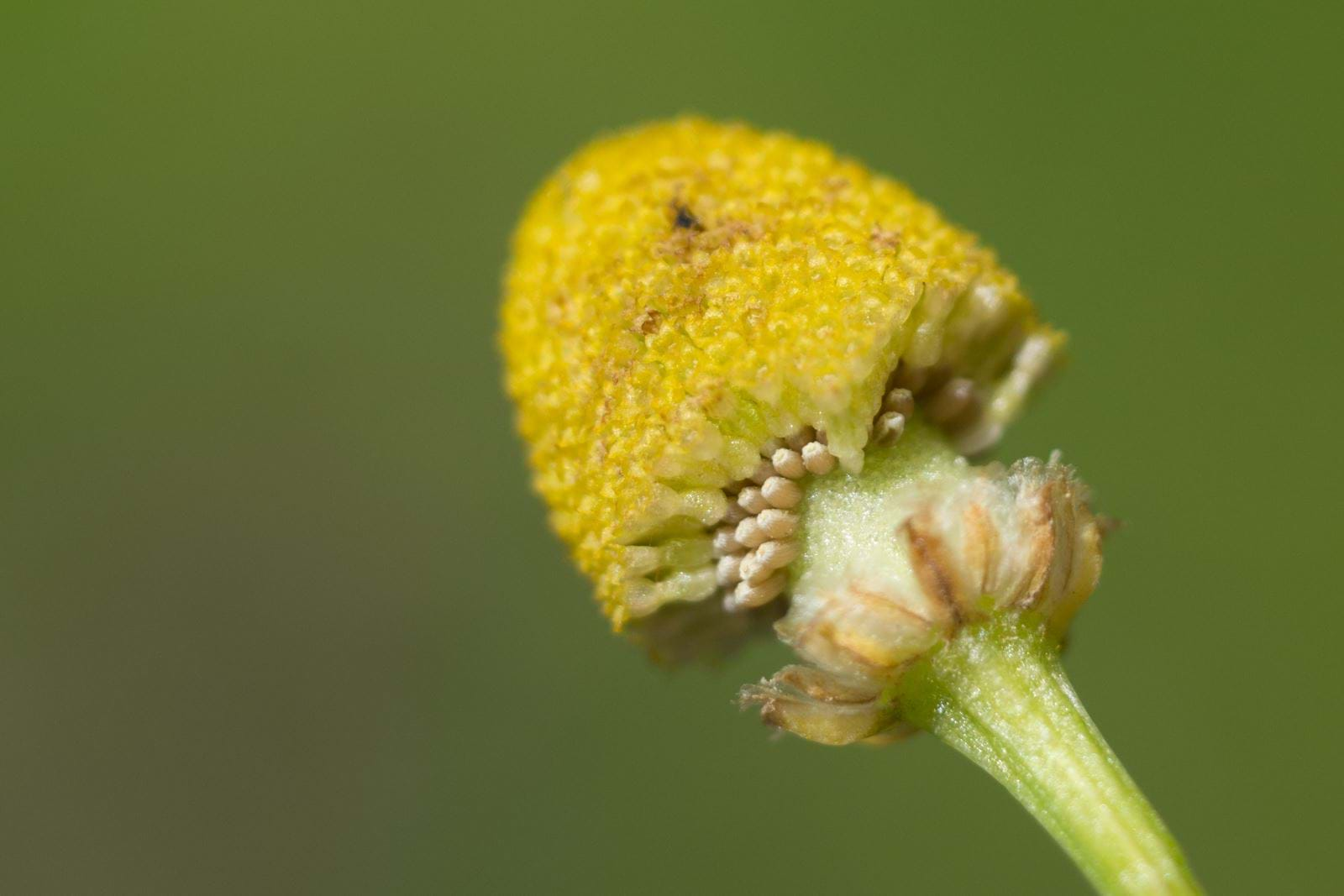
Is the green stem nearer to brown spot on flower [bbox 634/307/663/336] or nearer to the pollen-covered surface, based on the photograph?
the pollen-covered surface

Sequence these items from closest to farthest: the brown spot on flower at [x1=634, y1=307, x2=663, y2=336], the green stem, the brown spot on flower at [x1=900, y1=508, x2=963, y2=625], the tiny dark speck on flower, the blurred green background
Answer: the green stem → the brown spot on flower at [x1=900, y1=508, x2=963, y2=625] → the brown spot on flower at [x1=634, y1=307, x2=663, y2=336] → the tiny dark speck on flower → the blurred green background

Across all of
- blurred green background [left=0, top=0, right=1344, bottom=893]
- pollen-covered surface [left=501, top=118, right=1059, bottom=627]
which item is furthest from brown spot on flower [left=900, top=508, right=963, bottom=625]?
blurred green background [left=0, top=0, right=1344, bottom=893]

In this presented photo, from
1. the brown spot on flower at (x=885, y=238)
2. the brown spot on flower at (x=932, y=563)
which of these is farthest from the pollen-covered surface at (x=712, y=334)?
the brown spot on flower at (x=932, y=563)

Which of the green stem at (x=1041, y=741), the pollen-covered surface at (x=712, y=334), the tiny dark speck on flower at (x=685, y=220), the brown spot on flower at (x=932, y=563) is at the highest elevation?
the tiny dark speck on flower at (x=685, y=220)

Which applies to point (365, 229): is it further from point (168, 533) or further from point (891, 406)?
point (891, 406)

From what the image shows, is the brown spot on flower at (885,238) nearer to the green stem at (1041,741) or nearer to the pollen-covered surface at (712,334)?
the pollen-covered surface at (712,334)
